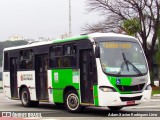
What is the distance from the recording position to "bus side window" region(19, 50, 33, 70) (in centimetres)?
1811

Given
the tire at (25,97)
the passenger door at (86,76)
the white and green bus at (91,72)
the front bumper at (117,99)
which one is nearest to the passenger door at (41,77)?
the white and green bus at (91,72)

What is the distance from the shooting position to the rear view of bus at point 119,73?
534 inches

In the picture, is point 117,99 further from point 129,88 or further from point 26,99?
point 26,99

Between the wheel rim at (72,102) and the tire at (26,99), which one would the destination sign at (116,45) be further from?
the tire at (26,99)

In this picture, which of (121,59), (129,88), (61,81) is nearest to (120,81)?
(129,88)

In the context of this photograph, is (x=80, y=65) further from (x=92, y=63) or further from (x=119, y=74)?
(x=119, y=74)

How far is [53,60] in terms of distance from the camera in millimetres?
16500

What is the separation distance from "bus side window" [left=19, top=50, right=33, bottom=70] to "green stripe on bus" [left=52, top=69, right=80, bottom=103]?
2.13m

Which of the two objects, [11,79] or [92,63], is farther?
[11,79]

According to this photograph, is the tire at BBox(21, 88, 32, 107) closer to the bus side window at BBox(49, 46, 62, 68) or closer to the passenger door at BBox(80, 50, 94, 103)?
the bus side window at BBox(49, 46, 62, 68)

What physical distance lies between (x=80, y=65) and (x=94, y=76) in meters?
1.00

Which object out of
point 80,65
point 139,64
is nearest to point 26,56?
point 80,65

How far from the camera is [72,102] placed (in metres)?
15.2

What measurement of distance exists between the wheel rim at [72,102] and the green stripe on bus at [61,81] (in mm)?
406
